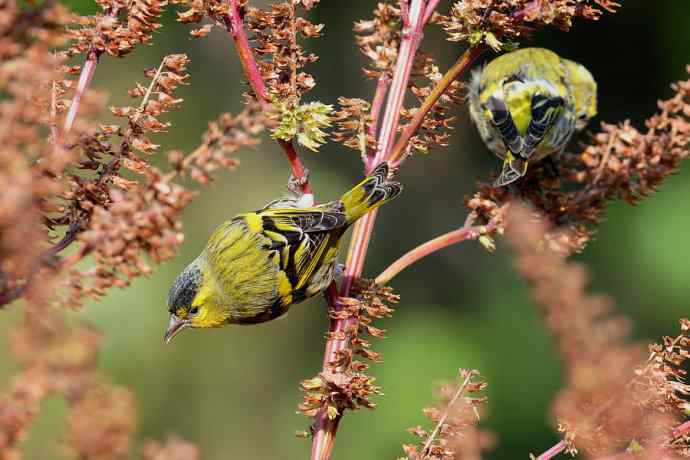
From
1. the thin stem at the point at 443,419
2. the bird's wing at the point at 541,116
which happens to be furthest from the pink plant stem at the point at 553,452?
the bird's wing at the point at 541,116

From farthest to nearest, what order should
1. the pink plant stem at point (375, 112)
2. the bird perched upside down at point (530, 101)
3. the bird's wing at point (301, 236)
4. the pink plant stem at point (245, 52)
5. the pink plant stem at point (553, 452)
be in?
the bird perched upside down at point (530, 101), the bird's wing at point (301, 236), the pink plant stem at point (375, 112), the pink plant stem at point (245, 52), the pink plant stem at point (553, 452)

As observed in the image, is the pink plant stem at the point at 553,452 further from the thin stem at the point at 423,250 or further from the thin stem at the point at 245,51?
the thin stem at the point at 245,51

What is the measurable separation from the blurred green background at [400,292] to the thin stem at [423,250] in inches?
138

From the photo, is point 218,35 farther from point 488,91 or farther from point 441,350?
point 488,91

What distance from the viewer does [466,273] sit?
6.78m

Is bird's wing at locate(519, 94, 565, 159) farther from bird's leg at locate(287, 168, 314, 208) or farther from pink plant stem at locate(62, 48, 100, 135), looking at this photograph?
pink plant stem at locate(62, 48, 100, 135)

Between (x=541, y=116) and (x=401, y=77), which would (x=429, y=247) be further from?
(x=541, y=116)

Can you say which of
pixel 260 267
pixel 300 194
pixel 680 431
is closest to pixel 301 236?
pixel 260 267

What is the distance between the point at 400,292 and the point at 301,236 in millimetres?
4152

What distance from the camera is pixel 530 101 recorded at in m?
3.23

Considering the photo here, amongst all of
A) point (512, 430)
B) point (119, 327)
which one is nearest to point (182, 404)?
point (119, 327)

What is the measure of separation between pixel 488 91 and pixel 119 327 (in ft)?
11.7

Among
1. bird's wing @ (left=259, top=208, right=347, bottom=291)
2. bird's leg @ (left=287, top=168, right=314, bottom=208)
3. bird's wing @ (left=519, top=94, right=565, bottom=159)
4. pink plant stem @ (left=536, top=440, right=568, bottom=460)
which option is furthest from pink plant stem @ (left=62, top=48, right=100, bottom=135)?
bird's wing @ (left=519, top=94, right=565, bottom=159)

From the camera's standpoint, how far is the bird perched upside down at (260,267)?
2508 millimetres
